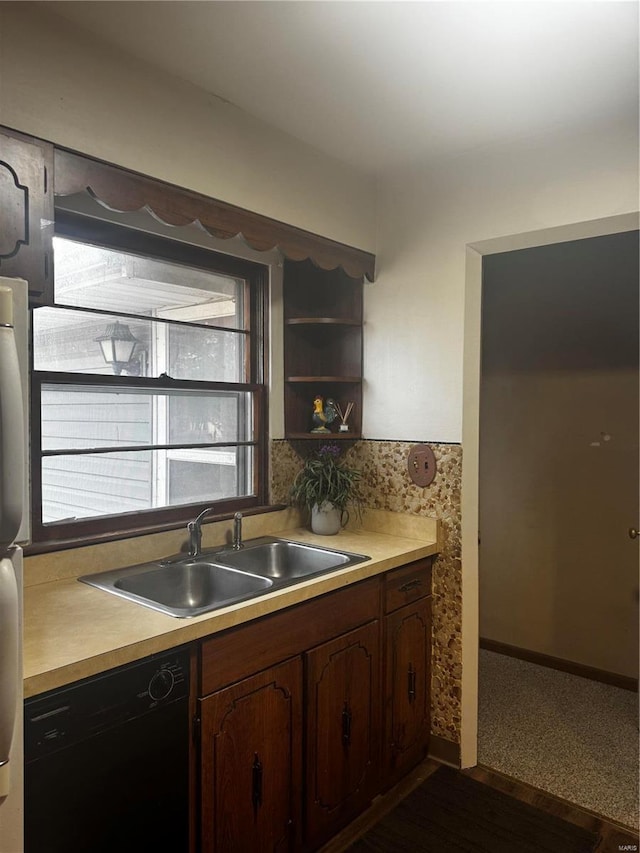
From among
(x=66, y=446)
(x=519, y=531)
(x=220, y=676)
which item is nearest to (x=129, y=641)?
(x=220, y=676)

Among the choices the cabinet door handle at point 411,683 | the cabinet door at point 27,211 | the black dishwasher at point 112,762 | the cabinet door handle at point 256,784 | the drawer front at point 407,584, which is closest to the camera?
the black dishwasher at point 112,762

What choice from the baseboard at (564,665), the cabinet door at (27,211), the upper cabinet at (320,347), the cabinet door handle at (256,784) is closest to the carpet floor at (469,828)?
the cabinet door handle at (256,784)

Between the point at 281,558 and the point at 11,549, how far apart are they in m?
1.46

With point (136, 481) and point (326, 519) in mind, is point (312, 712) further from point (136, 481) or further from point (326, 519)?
point (136, 481)

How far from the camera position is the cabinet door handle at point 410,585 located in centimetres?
244

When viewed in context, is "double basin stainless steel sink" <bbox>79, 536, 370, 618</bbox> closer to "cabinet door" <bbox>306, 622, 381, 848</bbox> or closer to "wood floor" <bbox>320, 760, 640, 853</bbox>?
"cabinet door" <bbox>306, 622, 381, 848</bbox>

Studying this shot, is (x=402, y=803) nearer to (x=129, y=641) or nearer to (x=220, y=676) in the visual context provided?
(x=220, y=676)

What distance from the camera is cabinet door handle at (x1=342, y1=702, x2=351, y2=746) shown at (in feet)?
6.97

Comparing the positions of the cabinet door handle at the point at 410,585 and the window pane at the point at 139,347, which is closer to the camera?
the window pane at the point at 139,347

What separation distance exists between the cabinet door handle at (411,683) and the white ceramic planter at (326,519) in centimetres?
65

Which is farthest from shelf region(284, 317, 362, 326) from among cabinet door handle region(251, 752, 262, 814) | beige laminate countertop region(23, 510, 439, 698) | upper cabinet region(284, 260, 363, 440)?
cabinet door handle region(251, 752, 262, 814)

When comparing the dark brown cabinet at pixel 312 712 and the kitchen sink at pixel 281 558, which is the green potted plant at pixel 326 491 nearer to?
the kitchen sink at pixel 281 558

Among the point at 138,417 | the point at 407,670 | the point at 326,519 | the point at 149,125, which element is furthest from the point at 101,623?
the point at 149,125

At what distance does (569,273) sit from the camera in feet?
11.1
